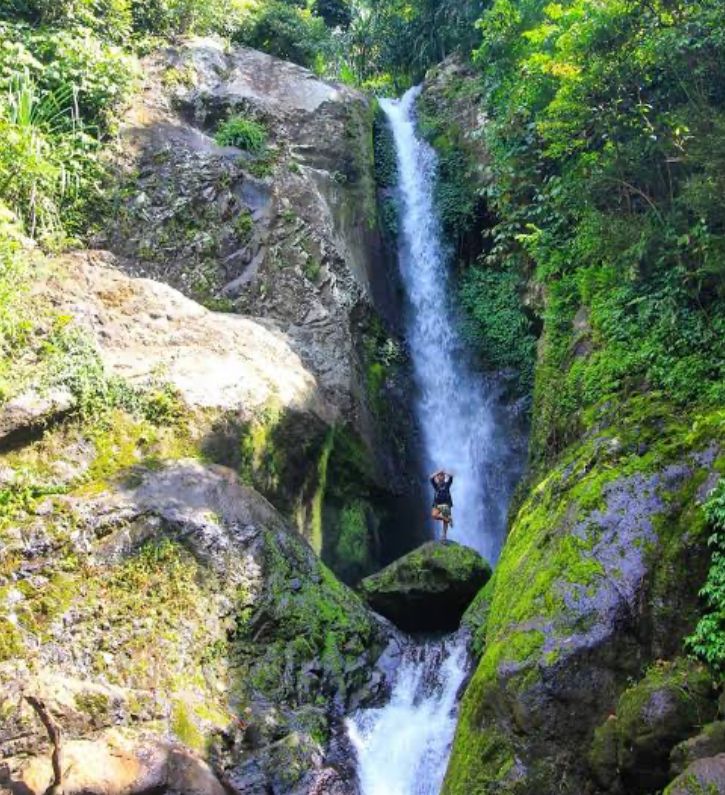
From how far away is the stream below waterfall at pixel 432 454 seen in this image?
27.9ft

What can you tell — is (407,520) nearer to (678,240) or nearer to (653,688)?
(678,240)

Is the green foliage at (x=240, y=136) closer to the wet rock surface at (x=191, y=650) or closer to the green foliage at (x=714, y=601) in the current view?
the wet rock surface at (x=191, y=650)

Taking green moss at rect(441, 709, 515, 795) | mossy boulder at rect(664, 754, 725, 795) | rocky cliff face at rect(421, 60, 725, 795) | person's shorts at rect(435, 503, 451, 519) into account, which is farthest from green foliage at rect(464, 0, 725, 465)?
mossy boulder at rect(664, 754, 725, 795)

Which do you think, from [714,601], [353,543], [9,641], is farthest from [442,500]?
[9,641]

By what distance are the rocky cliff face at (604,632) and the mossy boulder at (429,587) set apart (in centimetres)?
233

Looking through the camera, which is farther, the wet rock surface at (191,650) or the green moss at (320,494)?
the green moss at (320,494)

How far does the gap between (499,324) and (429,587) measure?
7324 millimetres

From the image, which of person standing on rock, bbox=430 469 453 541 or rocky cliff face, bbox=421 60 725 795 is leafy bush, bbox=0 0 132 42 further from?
rocky cliff face, bbox=421 60 725 795

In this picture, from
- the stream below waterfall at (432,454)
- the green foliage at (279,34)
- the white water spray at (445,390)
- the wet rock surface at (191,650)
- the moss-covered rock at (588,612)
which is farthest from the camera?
the green foliage at (279,34)

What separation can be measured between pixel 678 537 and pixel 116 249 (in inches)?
464

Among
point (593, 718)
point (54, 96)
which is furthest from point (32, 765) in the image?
point (54, 96)

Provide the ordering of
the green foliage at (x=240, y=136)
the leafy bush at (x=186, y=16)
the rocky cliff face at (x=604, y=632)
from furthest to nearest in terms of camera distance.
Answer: the leafy bush at (x=186, y=16)
the green foliage at (x=240, y=136)
the rocky cliff face at (x=604, y=632)

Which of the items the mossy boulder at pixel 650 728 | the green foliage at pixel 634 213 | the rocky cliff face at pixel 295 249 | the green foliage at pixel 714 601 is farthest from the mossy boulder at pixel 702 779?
the rocky cliff face at pixel 295 249

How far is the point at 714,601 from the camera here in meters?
6.02
